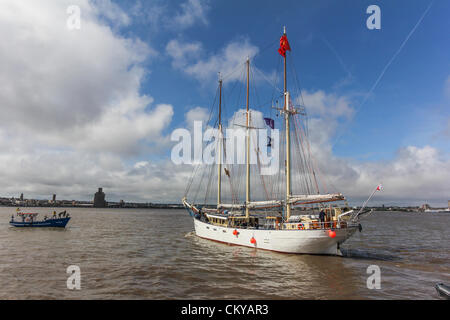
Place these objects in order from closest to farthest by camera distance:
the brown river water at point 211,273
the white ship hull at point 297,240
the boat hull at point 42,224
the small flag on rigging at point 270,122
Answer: the brown river water at point 211,273 → the white ship hull at point 297,240 → the small flag on rigging at point 270,122 → the boat hull at point 42,224

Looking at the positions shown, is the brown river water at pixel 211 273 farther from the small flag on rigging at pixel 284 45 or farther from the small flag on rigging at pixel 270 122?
the small flag on rigging at pixel 284 45

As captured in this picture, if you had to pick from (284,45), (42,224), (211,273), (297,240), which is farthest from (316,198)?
(42,224)

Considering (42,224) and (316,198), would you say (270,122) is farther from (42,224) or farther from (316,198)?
(42,224)

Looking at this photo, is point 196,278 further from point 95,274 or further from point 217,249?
point 217,249

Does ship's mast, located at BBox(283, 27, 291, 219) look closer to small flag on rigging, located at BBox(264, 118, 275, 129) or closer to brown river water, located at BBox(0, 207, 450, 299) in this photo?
small flag on rigging, located at BBox(264, 118, 275, 129)

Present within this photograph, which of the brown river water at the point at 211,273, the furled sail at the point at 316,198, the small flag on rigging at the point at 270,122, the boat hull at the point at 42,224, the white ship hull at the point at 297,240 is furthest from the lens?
the boat hull at the point at 42,224

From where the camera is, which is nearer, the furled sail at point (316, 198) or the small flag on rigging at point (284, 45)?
the furled sail at point (316, 198)

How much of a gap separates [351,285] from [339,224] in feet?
32.9

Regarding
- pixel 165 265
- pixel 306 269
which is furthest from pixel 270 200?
pixel 165 265

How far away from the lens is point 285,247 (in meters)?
29.7

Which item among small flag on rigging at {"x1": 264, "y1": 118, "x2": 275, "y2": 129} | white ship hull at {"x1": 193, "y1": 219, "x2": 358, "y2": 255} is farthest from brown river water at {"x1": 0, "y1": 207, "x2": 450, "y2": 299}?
A: small flag on rigging at {"x1": 264, "y1": 118, "x2": 275, "y2": 129}

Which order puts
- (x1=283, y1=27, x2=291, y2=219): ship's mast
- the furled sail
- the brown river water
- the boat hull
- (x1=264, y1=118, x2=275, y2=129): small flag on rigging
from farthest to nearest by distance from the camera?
1. the boat hull
2. (x1=264, y1=118, x2=275, y2=129): small flag on rigging
3. (x1=283, y1=27, x2=291, y2=219): ship's mast
4. the furled sail
5. the brown river water

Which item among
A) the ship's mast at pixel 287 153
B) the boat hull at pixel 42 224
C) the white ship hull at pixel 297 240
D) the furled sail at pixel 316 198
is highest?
the ship's mast at pixel 287 153

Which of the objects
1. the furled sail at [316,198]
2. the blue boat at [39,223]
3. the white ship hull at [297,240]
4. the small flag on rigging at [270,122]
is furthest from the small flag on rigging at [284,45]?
the blue boat at [39,223]
